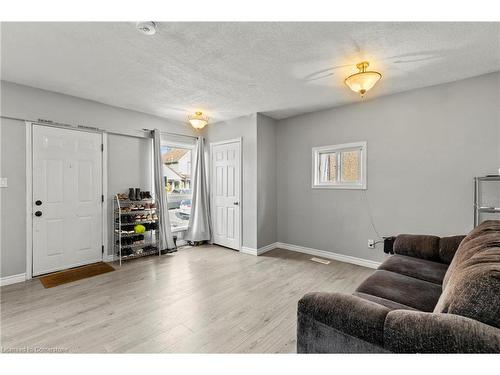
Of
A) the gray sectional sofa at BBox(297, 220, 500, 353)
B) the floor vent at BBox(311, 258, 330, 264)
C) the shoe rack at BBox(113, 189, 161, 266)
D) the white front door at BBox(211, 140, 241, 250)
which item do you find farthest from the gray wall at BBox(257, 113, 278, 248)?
the gray sectional sofa at BBox(297, 220, 500, 353)

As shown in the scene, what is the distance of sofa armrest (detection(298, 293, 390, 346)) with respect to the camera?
99 cm

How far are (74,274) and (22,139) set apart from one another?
6.25ft

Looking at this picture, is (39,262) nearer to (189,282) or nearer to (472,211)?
(189,282)

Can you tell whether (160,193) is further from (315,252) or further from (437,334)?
(437,334)

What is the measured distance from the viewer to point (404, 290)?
1.68 metres

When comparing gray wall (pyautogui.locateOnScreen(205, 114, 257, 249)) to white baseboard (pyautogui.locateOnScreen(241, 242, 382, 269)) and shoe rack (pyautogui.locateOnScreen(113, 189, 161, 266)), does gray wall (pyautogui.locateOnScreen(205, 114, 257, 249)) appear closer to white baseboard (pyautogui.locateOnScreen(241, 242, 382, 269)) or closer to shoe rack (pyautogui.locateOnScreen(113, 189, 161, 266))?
white baseboard (pyautogui.locateOnScreen(241, 242, 382, 269))

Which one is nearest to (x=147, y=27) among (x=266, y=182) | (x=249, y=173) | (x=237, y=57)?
(x=237, y=57)

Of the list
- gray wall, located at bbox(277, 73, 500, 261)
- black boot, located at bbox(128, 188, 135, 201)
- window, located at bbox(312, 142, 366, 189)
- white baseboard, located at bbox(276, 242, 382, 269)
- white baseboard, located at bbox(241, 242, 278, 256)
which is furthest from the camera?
white baseboard, located at bbox(241, 242, 278, 256)

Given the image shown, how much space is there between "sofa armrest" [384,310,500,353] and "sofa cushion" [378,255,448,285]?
1.24 meters

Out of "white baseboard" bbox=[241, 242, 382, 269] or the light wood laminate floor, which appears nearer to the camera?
the light wood laminate floor

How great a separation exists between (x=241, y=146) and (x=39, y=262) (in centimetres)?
346
